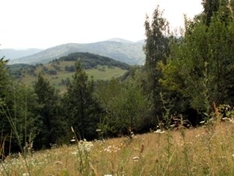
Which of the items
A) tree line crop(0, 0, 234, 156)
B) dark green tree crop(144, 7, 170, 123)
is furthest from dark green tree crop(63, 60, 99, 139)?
dark green tree crop(144, 7, 170, 123)

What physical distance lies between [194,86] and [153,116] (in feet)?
58.3

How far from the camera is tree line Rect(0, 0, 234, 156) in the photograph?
682 cm

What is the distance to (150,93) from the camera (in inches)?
1460

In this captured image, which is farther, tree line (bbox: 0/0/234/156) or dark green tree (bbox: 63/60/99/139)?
dark green tree (bbox: 63/60/99/139)

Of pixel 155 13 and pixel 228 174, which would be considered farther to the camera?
pixel 155 13

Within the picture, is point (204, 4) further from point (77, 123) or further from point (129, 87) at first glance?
point (77, 123)

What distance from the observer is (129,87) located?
32.0 m

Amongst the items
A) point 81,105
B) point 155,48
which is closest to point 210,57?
point 155,48

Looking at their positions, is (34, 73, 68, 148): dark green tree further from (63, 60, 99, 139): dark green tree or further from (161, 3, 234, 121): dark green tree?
(161, 3, 234, 121): dark green tree

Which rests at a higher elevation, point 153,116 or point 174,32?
point 174,32

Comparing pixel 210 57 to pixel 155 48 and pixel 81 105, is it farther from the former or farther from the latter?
pixel 81 105

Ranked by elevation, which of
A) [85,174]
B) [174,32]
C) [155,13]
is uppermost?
[155,13]

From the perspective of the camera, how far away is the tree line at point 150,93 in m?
6.82

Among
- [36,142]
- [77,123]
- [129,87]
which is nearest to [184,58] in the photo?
[129,87]
